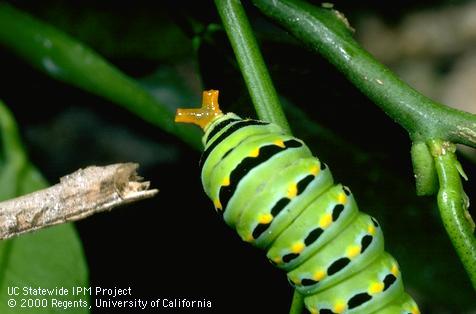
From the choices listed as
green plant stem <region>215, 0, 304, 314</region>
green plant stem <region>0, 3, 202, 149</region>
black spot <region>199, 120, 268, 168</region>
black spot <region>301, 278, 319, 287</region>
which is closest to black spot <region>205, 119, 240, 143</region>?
black spot <region>199, 120, 268, 168</region>

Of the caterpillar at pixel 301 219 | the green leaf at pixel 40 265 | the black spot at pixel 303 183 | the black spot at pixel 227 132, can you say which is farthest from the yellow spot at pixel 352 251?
the green leaf at pixel 40 265

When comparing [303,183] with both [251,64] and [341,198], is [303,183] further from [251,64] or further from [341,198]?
[251,64]

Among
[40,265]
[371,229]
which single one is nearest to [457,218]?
[371,229]

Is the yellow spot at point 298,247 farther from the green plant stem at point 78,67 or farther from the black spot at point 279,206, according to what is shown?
the green plant stem at point 78,67

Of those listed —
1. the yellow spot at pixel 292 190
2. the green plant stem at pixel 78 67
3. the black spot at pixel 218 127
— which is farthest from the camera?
the green plant stem at pixel 78 67

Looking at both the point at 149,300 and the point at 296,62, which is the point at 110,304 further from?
the point at 296,62
